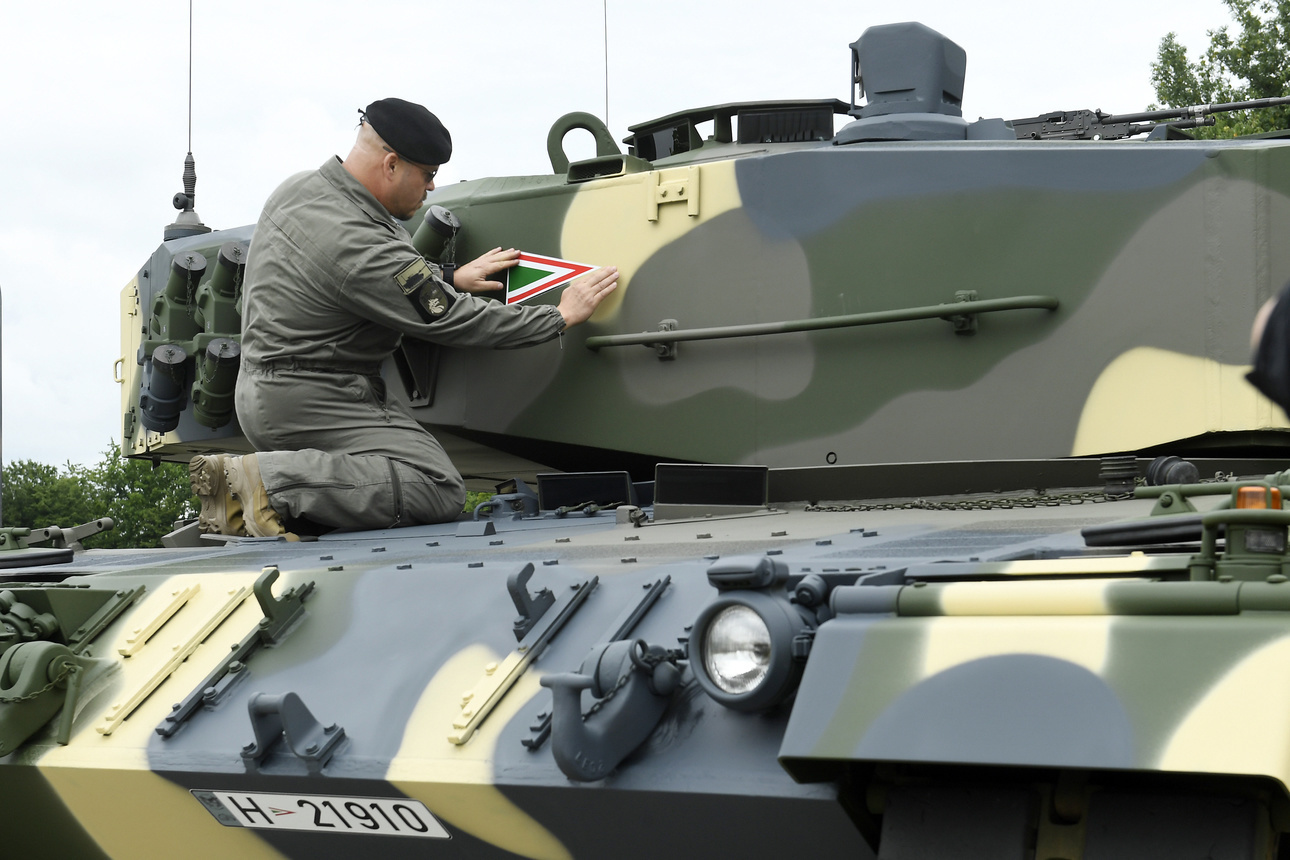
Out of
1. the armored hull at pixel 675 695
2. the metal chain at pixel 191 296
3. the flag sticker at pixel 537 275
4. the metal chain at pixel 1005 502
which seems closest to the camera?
the armored hull at pixel 675 695

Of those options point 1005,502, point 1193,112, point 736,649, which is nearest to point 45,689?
point 736,649

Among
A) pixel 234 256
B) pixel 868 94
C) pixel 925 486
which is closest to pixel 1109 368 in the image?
pixel 925 486

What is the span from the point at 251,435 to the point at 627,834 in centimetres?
329

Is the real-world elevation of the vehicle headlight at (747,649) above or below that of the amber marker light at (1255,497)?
below

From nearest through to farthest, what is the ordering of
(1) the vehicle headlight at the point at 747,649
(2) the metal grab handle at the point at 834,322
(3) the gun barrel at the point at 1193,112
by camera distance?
1. (1) the vehicle headlight at the point at 747,649
2. (2) the metal grab handle at the point at 834,322
3. (3) the gun barrel at the point at 1193,112

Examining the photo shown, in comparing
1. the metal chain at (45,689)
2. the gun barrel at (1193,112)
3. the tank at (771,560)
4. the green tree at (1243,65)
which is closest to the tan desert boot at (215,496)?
the tank at (771,560)

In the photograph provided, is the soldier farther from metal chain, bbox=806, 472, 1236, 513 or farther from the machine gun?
the machine gun

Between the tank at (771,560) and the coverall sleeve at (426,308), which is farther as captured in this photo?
the coverall sleeve at (426,308)

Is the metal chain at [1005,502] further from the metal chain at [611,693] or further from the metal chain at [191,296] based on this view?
the metal chain at [191,296]

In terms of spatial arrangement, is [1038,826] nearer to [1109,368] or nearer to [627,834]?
[627,834]

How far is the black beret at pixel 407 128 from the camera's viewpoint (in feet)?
17.6

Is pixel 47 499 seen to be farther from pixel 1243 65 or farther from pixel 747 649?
pixel 747 649

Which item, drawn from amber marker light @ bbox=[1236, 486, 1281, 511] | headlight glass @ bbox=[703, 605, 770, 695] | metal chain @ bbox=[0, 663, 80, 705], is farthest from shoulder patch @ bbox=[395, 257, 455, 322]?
amber marker light @ bbox=[1236, 486, 1281, 511]

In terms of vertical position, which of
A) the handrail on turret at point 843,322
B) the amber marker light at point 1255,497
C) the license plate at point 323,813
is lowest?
the license plate at point 323,813
